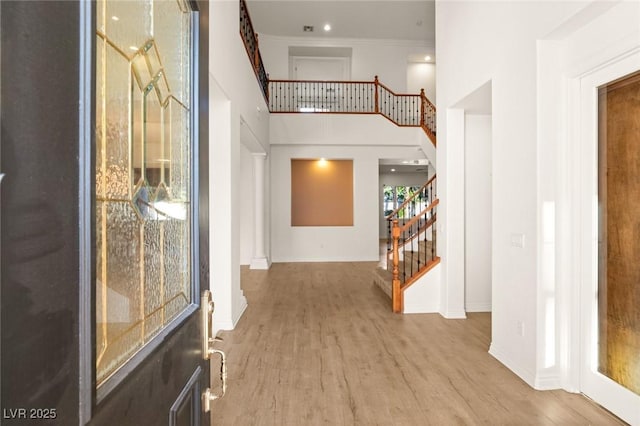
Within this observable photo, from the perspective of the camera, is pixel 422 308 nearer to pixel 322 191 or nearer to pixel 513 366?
pixel 513 366

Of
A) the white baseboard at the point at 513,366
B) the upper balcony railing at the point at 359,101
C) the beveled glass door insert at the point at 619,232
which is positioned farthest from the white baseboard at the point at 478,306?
the upper balcony railing at the point at 359,101

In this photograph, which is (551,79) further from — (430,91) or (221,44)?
(430,91)

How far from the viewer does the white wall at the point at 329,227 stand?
9398 millimetres

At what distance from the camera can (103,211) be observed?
0.66 metres

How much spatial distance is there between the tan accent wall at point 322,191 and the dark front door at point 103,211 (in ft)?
28.3

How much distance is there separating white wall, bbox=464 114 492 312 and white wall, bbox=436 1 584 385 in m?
0.76

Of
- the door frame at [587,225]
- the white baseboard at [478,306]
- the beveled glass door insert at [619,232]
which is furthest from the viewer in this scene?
the white baseboard at [478,306]

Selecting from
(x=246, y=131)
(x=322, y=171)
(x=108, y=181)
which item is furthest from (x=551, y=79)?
(x=322, y=171)

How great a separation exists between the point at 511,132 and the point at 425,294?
246 centimetres

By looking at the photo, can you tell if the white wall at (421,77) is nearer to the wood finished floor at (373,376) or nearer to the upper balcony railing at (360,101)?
the upper balcony railing at (360,101)

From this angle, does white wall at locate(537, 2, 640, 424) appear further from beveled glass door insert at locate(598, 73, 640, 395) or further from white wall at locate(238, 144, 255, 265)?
white wall at locate(238, 144, 255, 265)

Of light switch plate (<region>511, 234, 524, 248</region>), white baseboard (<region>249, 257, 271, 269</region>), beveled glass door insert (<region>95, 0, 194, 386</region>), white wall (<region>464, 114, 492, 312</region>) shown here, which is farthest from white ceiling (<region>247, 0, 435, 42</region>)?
beveled glass door insert (<region>95, 0, 194, 386</region>)

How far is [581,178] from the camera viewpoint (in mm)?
2701

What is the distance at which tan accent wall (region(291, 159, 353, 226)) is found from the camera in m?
9.80
